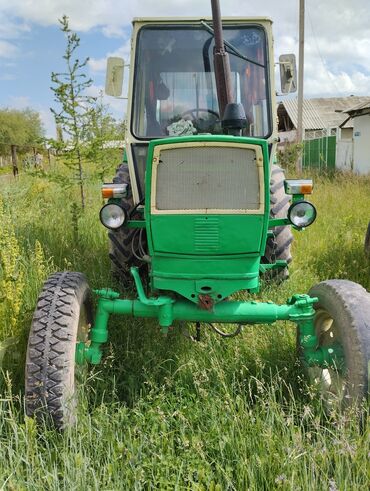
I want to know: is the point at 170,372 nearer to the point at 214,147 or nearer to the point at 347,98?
the point at 214,147

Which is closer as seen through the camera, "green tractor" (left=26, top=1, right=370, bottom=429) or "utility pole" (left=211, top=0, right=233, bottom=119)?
"green tractor" (left=26, top=1, right=370, bottom=429)

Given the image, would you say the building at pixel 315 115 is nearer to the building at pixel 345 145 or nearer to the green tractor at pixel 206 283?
the building at pixel 345 145

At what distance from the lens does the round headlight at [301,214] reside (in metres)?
3.15

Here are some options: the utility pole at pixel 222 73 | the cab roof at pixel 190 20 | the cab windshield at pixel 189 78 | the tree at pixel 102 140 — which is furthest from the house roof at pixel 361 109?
the utility pole at pixel 222 73

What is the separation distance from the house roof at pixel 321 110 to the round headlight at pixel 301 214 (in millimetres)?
31118

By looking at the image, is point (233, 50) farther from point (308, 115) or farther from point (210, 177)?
point (308, 115)

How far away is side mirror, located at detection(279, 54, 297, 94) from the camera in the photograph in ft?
12.9

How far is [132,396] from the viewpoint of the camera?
2.90 metres

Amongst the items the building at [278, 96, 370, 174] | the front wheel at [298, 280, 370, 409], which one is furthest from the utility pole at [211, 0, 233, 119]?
the building at [278, 96, 370, 174]

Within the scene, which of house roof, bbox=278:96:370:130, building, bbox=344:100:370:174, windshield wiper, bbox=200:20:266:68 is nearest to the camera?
windshield wiper, bbox=200:20:266:68

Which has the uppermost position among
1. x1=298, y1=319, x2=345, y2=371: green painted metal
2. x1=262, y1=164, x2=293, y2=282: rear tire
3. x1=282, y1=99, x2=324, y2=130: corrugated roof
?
x1=282, y1=99, x2=324, y2=130: corrugated roof

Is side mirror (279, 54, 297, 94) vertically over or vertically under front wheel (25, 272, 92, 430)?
over

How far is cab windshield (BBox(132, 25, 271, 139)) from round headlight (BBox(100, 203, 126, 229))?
96 cm

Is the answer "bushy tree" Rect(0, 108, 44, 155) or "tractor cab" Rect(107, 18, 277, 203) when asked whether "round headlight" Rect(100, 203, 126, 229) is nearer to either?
"tractor cab" Rect(107, 18, 277, 203)
